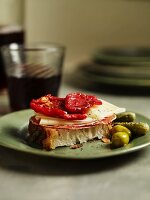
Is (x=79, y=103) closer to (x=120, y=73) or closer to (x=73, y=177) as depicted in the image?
(x=73, y=177)

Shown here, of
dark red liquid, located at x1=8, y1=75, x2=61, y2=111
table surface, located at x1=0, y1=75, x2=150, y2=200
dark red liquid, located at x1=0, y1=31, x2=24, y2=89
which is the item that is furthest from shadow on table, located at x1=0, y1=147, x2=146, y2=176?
dark red liquid, located at x1=0, y1=31, x2=24, y2=89

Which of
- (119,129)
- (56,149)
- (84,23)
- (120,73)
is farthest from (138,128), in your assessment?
(84,23)

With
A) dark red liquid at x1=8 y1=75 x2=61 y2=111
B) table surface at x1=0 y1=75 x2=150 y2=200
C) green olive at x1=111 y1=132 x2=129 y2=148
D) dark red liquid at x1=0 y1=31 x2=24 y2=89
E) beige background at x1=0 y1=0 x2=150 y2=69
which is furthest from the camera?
beige background at x1=0 y1=0 x2=150 y2=69

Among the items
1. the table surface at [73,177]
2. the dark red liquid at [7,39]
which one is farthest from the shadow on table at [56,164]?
the dark red liquid at [7,39]

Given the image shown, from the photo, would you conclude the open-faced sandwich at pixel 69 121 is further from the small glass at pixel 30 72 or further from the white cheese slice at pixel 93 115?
the small glass at pixel 30 72

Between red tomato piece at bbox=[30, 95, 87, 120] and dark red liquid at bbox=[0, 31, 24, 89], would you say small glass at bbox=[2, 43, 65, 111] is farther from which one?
red tomato piece at bbox=[30, 95, 87, 120]

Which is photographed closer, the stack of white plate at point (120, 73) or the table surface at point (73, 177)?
the table surface at point (73, 177)

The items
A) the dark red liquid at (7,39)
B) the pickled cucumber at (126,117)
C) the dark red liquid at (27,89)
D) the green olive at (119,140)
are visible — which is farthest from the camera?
the dark red liquid at (7,39)
